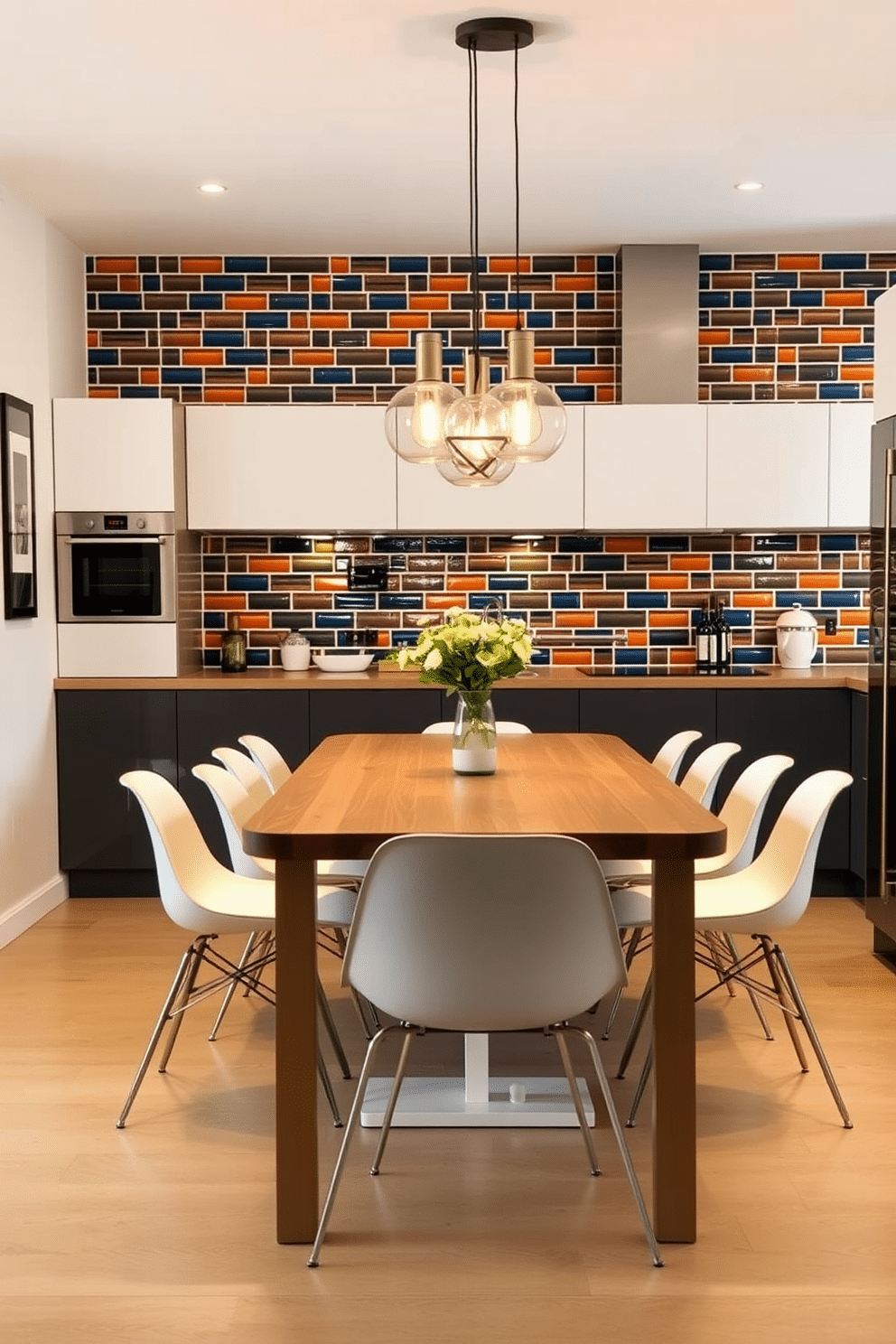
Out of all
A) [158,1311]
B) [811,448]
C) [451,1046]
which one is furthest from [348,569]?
[158,1311]

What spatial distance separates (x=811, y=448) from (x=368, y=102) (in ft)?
8.98

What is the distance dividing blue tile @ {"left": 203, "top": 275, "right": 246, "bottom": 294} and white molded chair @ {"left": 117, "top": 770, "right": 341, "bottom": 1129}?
3.49m

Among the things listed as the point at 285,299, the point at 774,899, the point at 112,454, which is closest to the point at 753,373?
the point at 285,299

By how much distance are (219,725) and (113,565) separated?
0.83 m

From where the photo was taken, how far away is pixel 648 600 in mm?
6816

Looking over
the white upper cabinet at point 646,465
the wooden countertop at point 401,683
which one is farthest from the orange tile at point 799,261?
the wooden countertop at point 401,683

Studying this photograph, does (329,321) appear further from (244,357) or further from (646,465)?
(646,465)

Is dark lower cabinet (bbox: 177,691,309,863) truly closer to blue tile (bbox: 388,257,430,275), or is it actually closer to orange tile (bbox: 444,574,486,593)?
orange tile (bbox: 444,574,486,593)

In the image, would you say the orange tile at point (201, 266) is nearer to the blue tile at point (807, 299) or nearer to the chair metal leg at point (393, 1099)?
the blue tile at point (807, 299)

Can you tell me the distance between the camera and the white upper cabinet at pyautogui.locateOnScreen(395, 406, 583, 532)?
638 cm

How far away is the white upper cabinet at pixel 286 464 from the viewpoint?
6.37 meters

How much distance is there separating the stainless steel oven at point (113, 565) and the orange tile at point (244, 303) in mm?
1180

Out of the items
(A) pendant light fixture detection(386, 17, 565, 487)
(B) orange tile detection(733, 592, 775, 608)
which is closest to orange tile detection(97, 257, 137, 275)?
(A) pendant light fixture detection(386, 17, 565, 487)

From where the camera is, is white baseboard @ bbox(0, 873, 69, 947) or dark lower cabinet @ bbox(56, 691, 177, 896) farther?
dark lower cabinet @ bbox(56, 691, 177, 896)
